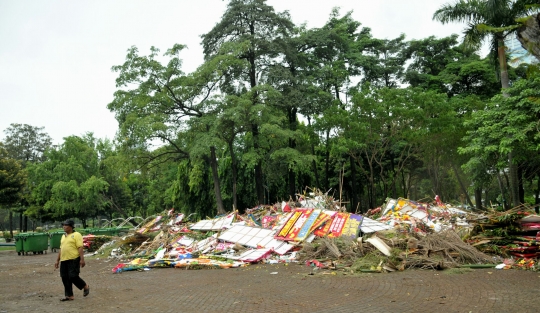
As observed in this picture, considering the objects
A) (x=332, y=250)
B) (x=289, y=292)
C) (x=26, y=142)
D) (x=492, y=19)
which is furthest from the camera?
(x=26, y=142)

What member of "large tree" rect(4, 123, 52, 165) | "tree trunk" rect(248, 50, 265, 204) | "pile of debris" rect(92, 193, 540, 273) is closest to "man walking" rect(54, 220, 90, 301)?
"pile of debris" rect(92, 193, 540, 273)

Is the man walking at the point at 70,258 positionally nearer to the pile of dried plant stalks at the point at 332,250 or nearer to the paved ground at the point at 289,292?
the paved ground at the point at 289,292

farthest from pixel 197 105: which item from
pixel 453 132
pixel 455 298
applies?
pixel 455 298

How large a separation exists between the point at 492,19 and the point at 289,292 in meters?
18.7

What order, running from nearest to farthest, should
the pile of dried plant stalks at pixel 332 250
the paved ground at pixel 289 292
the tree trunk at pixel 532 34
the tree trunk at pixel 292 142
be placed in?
the tree trunk at pixel 532 34
the paved ground at pixel 289 292
the pile of dried plant stalks at pixel 332 250
the tree trunk at pixel 292 142

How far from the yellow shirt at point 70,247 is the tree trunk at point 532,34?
8395 millimetres

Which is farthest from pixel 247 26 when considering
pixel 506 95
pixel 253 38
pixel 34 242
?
pixel 34 242

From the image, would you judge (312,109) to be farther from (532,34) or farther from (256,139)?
(532,34)

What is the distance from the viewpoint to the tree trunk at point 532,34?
254 inches

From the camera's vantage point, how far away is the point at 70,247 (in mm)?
8070

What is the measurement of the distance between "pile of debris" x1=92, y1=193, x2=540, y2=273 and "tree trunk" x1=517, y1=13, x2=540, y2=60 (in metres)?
5.55

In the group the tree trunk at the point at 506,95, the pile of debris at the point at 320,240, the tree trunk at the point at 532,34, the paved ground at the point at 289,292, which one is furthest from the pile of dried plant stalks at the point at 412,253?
the tree trunk at the point at 506,95

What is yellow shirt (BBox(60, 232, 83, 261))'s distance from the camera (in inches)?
316

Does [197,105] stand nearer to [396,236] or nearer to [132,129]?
[132,129]
